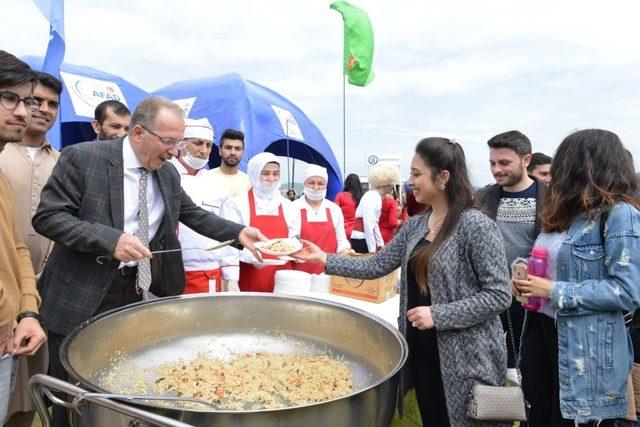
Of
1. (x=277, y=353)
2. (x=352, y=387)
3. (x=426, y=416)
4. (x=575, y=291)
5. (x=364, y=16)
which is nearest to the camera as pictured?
(x=352, y=387)

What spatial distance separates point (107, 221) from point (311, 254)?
0.95 metres

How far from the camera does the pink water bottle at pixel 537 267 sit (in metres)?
1.77

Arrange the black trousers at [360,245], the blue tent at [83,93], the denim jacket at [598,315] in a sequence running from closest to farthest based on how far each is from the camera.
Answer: the denim jacket at [598,315] → the black trousers at [360,245] → the blue tent at [83,93]

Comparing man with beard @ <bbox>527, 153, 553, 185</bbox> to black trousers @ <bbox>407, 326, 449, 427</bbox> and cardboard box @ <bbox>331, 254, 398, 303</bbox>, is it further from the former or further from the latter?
black trousers @ <bbox>407, 326, 449, 427</bbox>

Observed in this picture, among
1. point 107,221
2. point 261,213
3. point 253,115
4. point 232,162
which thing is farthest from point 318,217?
point 253,115

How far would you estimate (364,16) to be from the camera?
8.57 metres

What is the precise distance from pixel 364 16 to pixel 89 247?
26.9 ft

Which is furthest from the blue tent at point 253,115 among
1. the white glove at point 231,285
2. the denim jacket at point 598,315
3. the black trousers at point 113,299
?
the denim jacket at point 598,315

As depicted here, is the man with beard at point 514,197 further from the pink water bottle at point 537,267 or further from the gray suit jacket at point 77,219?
the gray suit jacket at point 77,219

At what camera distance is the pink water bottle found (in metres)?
1.77

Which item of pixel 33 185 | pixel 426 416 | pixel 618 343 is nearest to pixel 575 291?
pixel 618 343

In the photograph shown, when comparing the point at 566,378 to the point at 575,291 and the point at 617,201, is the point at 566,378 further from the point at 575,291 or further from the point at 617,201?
the point at 617,201

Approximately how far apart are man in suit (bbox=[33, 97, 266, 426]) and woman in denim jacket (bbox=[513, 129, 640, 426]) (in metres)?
1.54

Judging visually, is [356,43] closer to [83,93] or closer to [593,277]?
[83,93]
